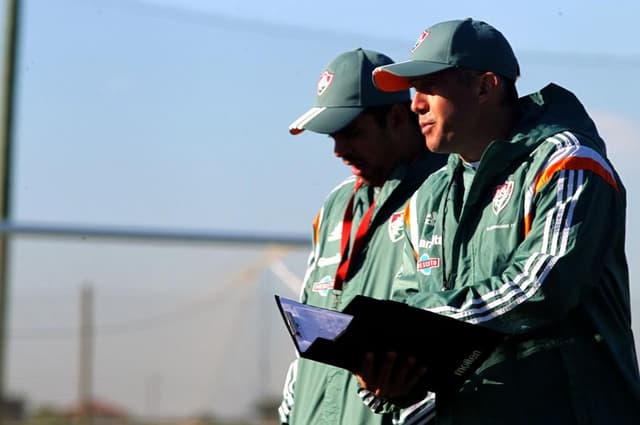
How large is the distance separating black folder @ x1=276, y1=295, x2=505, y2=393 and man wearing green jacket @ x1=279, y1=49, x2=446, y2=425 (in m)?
0.75

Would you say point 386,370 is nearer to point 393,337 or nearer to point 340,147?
point 393,337

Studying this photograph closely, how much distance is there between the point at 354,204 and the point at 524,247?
128 cm

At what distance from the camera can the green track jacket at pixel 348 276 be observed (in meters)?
3.71

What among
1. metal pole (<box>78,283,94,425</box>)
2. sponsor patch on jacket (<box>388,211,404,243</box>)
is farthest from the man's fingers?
metal pole (<box>78,283,94,425</box>)

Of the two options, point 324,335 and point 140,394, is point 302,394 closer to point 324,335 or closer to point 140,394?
point 324,335

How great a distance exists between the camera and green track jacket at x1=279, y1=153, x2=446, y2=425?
371 centimetres

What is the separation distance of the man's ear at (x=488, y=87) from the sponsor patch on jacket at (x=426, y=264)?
1.22ft

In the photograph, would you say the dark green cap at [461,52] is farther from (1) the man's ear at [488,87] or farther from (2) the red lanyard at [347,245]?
(2) the red lanyard at [347,245]

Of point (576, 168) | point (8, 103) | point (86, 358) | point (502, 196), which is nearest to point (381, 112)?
point (502, 196)

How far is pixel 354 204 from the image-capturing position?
13.3 feet

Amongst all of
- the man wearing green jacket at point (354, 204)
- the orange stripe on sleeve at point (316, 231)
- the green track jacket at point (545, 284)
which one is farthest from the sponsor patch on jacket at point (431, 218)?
the orange stripe on sleeve at point (316, 231)

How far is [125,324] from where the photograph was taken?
325 inches

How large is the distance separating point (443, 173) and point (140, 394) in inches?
202

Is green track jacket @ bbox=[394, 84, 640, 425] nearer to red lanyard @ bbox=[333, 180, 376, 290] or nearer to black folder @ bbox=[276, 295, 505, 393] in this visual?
black folder @ bbox=[276, 295, 505, 393]
